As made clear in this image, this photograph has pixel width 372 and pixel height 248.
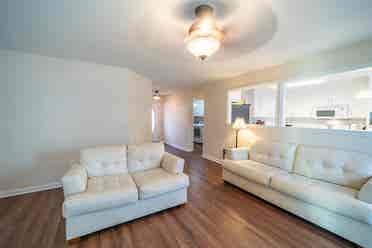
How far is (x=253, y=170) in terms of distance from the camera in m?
2.70

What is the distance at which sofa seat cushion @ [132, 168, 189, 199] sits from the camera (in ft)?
→ 6.75

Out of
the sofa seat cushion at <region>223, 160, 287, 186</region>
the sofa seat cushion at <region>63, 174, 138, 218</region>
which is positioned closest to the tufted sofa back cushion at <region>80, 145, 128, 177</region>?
the sofa seat cushion at <region>63, 174, 138, 218</region>

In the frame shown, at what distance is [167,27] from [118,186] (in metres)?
2.09

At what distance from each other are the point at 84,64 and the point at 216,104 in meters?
3.50

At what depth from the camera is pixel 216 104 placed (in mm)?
4875

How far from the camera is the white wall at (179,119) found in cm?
616

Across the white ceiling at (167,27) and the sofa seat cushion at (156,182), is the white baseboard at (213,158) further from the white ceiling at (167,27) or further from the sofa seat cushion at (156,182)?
the white ceiling at (167,27)

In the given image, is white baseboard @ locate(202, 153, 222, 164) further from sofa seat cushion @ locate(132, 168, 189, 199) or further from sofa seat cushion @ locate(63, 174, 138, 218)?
sofa seat cushion @ locate(63, 174, 138, 218)

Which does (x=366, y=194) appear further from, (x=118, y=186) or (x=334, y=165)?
(x=118, y=186)

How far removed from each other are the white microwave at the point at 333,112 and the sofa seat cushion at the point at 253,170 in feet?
11.1

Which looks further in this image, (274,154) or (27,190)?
(274,154)

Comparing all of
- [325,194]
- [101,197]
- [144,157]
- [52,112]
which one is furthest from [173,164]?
→ [52,112]

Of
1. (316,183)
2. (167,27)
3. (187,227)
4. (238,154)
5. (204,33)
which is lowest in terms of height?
(187,227)

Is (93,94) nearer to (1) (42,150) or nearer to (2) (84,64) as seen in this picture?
(2) (84,64)
